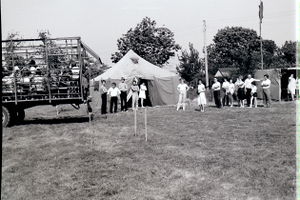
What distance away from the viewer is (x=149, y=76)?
942 inches

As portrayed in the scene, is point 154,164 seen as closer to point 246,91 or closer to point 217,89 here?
point 217,89

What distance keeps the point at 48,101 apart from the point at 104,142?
4.73 m

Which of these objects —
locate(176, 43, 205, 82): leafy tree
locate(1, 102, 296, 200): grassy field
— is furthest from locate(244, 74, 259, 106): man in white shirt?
locate(176, 43, 205, 82): leafy tree

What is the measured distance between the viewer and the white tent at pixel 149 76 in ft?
77.3

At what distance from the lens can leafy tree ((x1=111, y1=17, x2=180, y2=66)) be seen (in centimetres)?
5872

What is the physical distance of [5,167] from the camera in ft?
24.7

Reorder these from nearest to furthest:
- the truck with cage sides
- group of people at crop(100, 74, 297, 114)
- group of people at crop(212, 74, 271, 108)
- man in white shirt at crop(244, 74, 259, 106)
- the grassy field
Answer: the grassy field, the truck with cage sides, group of people at crop(100, 74, 297, 114), group of people at crop(212, 74, 271, 108), man in white shirt at crop(244, 74, 259, 106)

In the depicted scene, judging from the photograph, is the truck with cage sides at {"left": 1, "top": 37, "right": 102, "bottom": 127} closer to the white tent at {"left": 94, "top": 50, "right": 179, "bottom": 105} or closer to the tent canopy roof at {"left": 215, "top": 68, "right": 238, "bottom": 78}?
the white tent at {"left": 94, "top": 50, "right": 179, "bottom": 105}

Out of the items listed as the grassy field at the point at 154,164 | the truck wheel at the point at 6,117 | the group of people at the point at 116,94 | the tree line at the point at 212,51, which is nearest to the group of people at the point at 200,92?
the group of people at the point at 116,94

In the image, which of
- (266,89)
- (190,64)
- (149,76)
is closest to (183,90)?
(266,89)

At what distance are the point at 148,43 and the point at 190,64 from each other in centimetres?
1828

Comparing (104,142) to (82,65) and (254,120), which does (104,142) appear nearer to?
(82,65)

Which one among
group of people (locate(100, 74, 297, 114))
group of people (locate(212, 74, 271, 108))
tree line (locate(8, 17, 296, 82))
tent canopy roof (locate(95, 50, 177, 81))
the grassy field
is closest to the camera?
the grassy field

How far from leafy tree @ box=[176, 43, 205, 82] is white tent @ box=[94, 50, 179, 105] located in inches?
642
